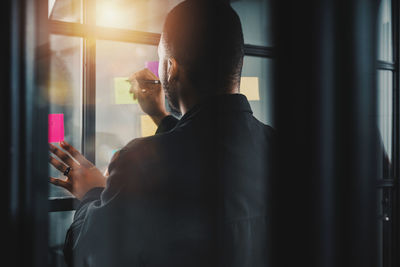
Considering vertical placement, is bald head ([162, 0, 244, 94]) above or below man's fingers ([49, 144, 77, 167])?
above

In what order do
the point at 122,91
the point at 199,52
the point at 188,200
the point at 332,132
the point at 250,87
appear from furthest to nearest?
the point at 250,87
the point at 122,91
the point at 199,52
the point at 188,200
the point at 332,132

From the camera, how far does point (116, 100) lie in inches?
45.6

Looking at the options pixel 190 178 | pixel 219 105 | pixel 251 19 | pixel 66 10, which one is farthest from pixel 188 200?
pixel 251 19

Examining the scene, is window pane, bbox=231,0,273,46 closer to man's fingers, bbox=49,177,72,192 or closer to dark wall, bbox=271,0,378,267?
man's fingers, bbox=49,177,72,192

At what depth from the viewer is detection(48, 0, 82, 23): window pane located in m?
1.06

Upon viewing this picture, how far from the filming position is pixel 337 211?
1.09ft

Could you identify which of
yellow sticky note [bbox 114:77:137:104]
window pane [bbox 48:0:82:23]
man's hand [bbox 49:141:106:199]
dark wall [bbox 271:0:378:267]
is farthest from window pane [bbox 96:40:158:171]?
dark wall [bbox 271:0:378:267]

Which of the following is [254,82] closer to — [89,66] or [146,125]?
[146,125]

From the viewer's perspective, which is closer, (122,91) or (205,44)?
(205,44)

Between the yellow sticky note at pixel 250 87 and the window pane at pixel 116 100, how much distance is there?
0.39 m

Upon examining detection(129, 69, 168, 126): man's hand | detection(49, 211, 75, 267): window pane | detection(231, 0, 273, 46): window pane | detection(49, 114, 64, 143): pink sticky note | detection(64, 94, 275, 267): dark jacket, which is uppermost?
detection(231, 0, 273, 46): window pane

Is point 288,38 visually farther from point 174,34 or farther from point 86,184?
point 86,184

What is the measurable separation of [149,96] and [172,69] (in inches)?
16.6

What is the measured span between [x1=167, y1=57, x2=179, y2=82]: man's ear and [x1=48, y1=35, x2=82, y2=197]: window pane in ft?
1.43
